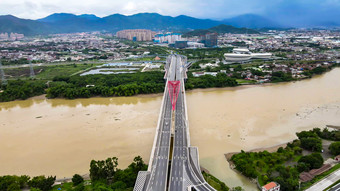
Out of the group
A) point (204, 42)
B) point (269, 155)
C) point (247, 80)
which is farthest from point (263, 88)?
point (204, 42)

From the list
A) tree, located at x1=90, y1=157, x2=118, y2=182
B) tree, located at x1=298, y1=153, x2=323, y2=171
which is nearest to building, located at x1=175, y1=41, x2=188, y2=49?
tree, located at x1=298, y1=153, x2=323, y2=171

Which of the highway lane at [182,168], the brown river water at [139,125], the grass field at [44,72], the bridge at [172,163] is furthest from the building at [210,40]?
the highway lane at [182,168]

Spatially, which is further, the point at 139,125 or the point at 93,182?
the point at 139,125

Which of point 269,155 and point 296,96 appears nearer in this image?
point 269,155

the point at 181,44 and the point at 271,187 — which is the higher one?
the point at 181,44

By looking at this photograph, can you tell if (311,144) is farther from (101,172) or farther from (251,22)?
(251,22)

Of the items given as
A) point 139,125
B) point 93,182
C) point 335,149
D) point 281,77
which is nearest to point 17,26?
point 139,125

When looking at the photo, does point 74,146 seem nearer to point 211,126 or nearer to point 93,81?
point 211,126
